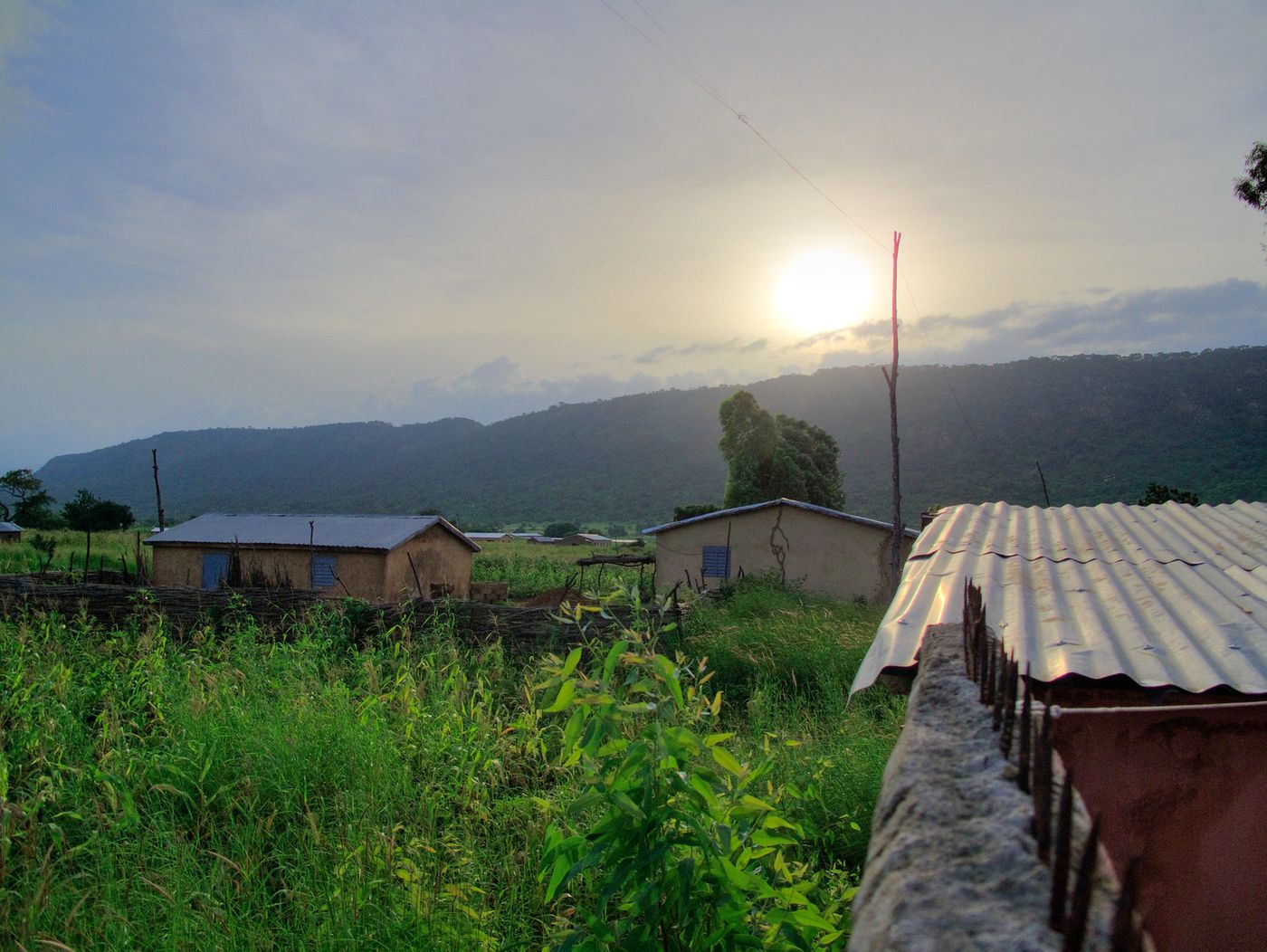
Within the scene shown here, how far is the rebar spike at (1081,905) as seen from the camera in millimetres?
941

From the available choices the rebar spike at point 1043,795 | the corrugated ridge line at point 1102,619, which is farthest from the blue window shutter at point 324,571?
the rebar spike at point 1043,795

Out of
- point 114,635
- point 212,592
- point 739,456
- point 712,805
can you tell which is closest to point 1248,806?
point 712,805

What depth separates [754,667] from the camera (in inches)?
428

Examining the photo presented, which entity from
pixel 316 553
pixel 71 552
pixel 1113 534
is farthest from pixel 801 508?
pixel 71 552

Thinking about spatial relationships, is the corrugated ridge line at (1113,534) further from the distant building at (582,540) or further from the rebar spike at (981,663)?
the distant building at (582,540)

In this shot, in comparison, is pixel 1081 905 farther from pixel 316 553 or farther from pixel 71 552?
pixel 71 552

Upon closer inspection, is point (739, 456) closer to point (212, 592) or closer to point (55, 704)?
point (212, 592)

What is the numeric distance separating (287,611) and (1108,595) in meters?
9.21

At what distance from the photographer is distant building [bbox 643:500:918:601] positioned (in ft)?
83.1

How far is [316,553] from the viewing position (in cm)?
2467

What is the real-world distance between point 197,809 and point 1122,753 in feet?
15.6

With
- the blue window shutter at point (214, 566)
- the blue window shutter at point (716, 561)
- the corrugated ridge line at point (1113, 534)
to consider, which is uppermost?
the corrugated ridge line at point (1113, 534)

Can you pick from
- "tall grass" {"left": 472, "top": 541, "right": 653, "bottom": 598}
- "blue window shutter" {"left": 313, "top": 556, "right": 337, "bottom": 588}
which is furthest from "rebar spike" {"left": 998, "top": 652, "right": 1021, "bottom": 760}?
"tall grass" {"left": 472, "top": 541, "right": 653, "bottom": 598}

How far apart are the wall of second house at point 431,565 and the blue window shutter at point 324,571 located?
1618 mm
